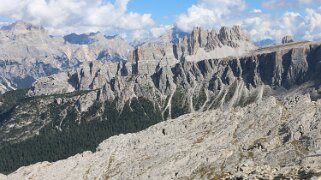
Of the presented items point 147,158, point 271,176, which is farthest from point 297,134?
point 271,176

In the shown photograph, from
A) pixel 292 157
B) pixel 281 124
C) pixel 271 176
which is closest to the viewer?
pixel 271 176

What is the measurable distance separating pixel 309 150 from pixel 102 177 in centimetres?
7489

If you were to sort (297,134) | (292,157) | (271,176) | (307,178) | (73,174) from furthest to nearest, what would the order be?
(73,174) → (297,134) → (292,157) → (271,176) → (307,178)

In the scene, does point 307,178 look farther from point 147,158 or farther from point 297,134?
point 147,158

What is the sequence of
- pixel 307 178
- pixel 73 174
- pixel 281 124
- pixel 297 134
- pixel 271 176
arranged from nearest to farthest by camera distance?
1. pixel 307 178
2. pixel 271 176
3. pixel 297 134
4. pixel 281 124
5. pixel 73 174

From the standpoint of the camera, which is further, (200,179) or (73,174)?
(73,174)

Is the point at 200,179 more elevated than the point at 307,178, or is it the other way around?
the point at 307,178

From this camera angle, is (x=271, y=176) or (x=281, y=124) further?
(x=281, y=124)

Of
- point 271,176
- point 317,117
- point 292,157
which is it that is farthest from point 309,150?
point 271,176

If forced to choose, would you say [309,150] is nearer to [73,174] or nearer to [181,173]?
[181,173]

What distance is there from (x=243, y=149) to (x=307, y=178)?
73868 millimetres

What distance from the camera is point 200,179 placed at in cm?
16462

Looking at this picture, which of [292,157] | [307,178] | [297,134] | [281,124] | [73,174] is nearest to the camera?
[307,178]

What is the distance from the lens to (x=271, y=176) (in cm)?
10962
